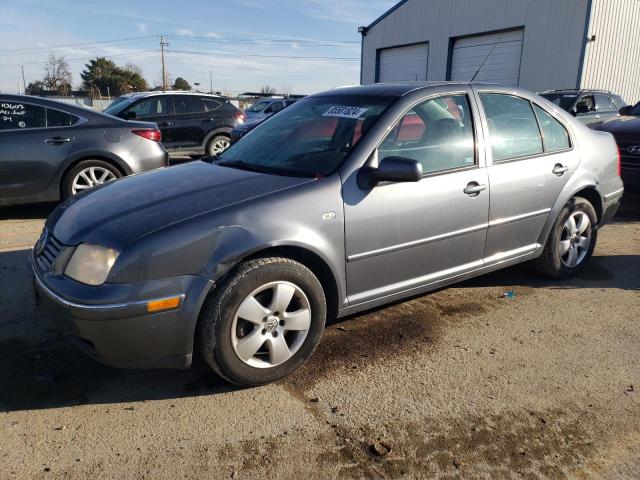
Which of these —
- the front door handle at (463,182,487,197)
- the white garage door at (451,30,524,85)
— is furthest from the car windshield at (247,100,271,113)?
the front door handle at (463,182,487,197)

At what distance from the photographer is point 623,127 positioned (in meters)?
7.02

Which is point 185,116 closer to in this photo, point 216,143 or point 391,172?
point 216,143

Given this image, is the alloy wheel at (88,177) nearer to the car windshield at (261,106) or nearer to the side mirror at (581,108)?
the side mirror at (581,108)

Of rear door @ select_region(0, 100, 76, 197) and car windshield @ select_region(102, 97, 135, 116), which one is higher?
car windshield @ select_region(102, 97, 135, 116)

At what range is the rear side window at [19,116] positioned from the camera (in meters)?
5.82

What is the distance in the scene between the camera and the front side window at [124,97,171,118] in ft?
33.4

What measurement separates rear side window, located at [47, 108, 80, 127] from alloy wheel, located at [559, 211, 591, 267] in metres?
5.48

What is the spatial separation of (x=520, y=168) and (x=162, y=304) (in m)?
2.71

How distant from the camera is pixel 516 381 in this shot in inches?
113

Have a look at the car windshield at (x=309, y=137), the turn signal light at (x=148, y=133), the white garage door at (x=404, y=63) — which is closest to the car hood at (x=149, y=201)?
the car windshield at (x=309, y=137)

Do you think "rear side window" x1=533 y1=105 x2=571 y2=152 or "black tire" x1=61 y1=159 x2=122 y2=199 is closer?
"rear side window" x1=533 y1=105 x2=571 y2=152

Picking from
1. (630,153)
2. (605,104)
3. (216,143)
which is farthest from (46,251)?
(605,104)

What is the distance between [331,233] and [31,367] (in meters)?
1.88

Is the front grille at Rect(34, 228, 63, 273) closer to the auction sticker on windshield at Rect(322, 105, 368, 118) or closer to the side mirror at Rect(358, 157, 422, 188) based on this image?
the side mirror at Rect(358, 157, 422, 188)
